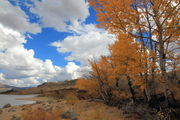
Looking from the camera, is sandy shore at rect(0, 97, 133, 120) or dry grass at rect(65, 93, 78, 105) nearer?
sandy shore at rect(0, 97, 133, 120)

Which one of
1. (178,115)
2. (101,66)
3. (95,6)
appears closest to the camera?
(95,6)

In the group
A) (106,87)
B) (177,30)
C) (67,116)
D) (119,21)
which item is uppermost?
(119,21)

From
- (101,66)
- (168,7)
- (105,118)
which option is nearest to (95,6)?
(168,7)

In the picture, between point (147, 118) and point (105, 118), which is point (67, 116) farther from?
point (147, 118)

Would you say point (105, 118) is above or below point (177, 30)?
below

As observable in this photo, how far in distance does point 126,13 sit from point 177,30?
236 centimetres

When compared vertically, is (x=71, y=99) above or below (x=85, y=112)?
above

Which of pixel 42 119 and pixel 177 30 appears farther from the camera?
pixel 42 119

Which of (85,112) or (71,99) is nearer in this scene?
(85,112)

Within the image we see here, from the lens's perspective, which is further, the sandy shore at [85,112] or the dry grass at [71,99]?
the dry grass at [71,99]

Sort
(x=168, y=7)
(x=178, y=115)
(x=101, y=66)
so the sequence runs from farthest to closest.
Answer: (x=101, y=66)
(x=178, y=115)
(x=168, y=7)

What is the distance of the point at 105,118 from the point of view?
34.7ft

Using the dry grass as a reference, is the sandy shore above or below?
below

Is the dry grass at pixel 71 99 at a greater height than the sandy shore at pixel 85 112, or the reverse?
the dry grass at pixel 71 99
